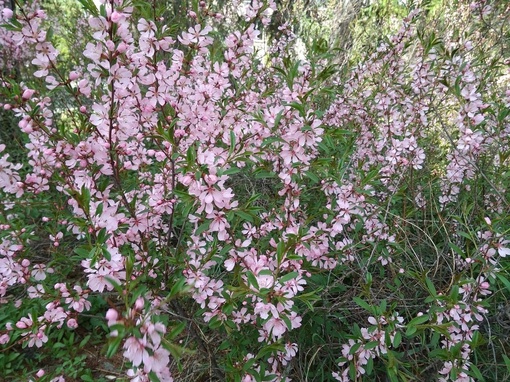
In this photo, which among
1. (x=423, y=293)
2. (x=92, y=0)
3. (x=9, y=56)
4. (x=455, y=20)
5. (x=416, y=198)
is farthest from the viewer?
(x=9, y=56)

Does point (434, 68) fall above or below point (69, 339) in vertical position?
above

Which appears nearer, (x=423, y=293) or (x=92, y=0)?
(x=92, y=0)

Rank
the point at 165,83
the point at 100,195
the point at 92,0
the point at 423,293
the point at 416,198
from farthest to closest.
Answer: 1. the point at 416,198
2. the point at 423,293
3. the point at 165,83
4. the point at 100,195
5. the point at 92,0

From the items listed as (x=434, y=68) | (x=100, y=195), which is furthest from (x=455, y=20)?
(x=100, y=195)

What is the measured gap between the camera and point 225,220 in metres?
1.55

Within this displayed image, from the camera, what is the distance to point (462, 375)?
5.32ft

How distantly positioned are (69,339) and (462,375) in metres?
2.57

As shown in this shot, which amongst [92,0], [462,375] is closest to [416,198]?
[462,375]

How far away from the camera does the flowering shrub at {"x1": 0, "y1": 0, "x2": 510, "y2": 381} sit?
140 centimetres

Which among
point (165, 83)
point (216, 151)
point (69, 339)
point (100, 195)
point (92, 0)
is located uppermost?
point (92, 0)

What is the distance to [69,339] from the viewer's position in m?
2.74

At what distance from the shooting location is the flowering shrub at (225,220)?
1399mm

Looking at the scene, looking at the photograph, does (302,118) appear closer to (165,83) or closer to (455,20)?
(165,83)

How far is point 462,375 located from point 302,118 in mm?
1353
